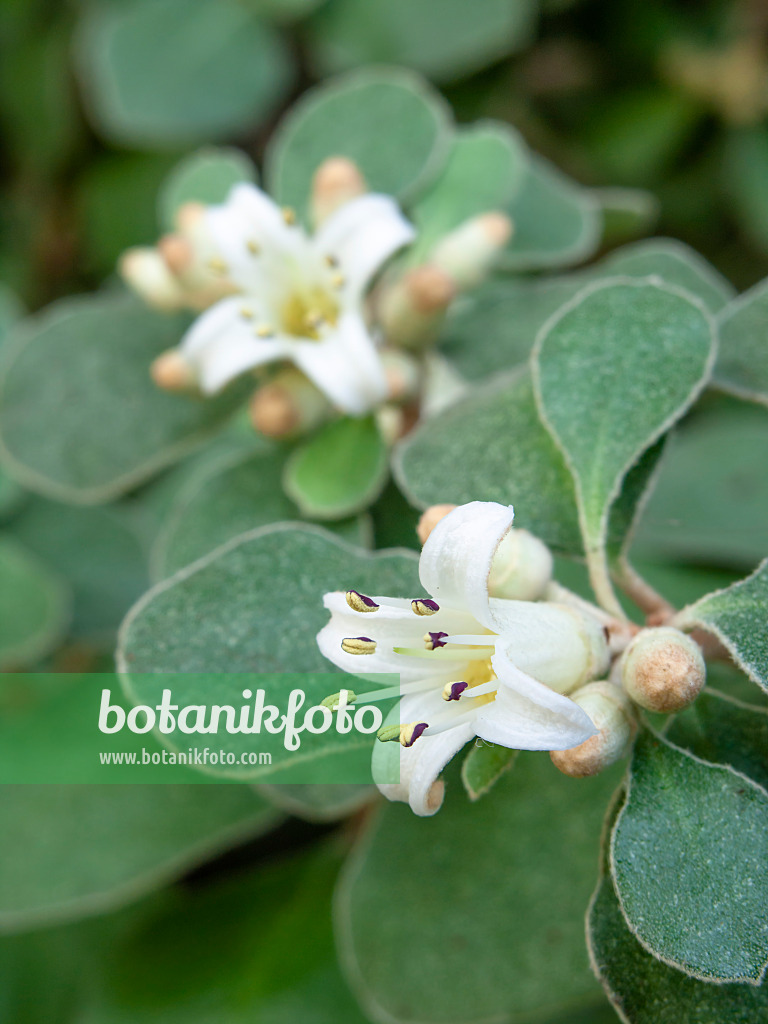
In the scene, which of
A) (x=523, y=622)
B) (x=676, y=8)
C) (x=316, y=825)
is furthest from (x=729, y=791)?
(x=676, y=8)

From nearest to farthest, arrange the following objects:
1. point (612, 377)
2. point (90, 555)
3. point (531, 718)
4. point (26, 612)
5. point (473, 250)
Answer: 1. point (531, 718)
2. point (612, 377)
3. point (473, 250)
4. point (26, 612)
5. point (90, 555)

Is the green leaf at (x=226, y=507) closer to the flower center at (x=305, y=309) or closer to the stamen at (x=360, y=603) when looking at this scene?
the flower center at (x=305, y=309)

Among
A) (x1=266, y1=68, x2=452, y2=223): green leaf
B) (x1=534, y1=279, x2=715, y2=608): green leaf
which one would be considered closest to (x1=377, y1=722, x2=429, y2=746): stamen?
(x1=534, y1=279, x2=715, y2=608): green leaf

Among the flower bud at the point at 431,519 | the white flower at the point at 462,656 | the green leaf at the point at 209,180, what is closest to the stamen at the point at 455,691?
the white flower at the point at 462,656

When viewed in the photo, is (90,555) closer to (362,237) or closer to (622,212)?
(362,237)

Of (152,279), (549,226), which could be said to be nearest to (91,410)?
(152,279)

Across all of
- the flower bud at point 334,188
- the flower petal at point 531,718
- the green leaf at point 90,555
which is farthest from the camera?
the green leaf at point 90,555

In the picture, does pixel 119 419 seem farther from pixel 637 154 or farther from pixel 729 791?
pixel 637 154
